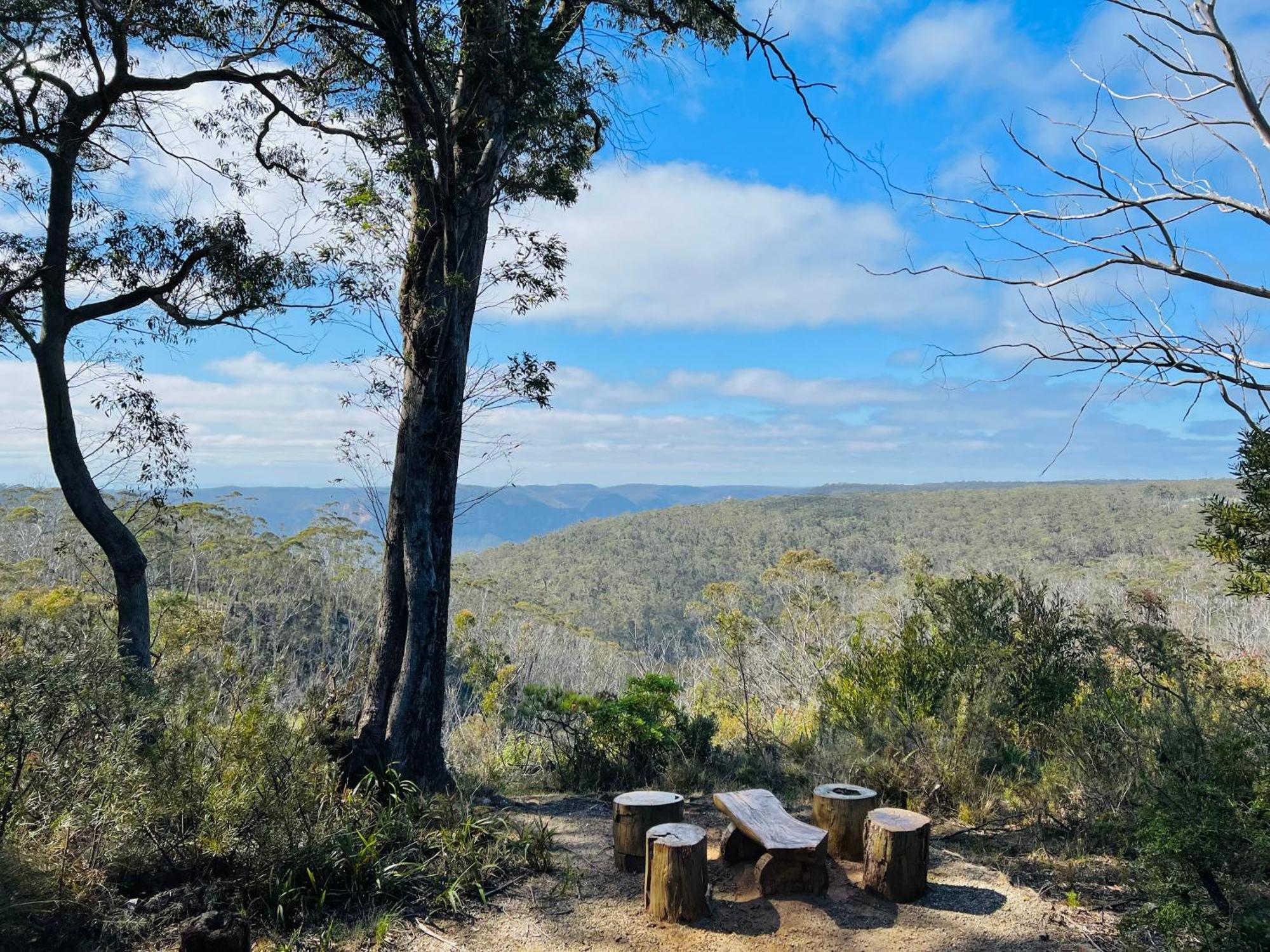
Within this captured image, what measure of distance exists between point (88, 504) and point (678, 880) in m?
4.96

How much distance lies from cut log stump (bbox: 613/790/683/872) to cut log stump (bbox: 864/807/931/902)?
986mm

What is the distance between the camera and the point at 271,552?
66.8ft

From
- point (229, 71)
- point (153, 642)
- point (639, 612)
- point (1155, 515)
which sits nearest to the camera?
point (229, 71)

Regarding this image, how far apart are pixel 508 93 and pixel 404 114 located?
0.78 m

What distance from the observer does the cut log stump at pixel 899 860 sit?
151 inches

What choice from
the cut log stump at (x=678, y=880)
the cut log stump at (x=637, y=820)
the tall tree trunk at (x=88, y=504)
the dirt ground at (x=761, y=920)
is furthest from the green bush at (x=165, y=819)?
the tall tree trunk at (x=88, y=504)

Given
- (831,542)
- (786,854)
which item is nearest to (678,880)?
(786,854)

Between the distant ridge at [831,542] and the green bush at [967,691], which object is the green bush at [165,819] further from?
the distant ridge at [831,542]

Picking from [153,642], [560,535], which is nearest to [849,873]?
[153,642]

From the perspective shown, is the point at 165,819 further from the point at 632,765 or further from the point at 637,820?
the point at 632,765

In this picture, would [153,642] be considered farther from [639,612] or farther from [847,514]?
[847,514]

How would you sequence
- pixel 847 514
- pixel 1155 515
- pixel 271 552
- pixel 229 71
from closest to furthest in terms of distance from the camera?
pixel 229 71, pixel 271 552, pixel 1155 515, pixel 847 514

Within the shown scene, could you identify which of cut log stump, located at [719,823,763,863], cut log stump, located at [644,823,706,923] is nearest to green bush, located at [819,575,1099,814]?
cut log stump, located at [719,823,763,863]

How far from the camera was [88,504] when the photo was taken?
583cm
